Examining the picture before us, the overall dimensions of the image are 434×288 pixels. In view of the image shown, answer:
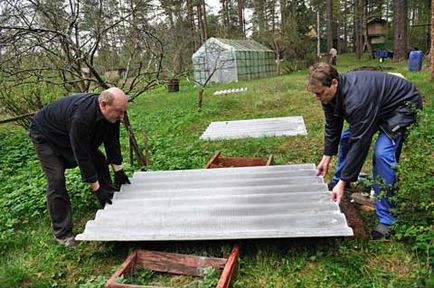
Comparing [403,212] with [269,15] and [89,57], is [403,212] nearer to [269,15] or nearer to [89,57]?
[89,57]

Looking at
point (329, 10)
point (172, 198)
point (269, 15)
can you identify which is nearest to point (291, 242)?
point (172, 198)

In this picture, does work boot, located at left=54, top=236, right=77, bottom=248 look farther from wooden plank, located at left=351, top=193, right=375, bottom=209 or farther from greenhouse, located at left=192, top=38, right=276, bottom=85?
greenhouse, located at left=192, top=38, right=276, bottom=85

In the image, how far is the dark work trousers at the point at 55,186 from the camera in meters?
3.34

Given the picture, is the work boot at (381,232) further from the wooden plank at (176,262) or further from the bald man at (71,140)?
the bald man at (71,140)

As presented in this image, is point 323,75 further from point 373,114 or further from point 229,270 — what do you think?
point 229,270

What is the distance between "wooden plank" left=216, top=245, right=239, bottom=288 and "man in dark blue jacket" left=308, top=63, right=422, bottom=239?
35.1 inches

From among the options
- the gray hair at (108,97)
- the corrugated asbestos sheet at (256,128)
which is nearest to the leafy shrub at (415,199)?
the gray hair at (108,97)

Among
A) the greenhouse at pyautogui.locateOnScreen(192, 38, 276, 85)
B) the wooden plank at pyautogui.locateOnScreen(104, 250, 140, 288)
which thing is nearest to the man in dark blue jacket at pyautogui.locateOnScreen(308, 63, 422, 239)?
the wooden plank at pyautogui.locateOnScreen(104, 250, 140, 288)

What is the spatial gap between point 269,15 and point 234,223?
32.8 m

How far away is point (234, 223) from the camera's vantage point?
9.45ft

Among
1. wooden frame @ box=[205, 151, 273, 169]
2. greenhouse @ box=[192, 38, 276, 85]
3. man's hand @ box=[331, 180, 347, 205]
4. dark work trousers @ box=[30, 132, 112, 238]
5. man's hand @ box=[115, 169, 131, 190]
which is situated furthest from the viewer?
greenhouse @ box=[192, 38, 276, 85]

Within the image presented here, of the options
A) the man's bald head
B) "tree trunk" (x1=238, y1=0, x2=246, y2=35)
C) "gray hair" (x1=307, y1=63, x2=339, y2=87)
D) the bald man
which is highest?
"tree trunk" (x1=238, y1=0, x2=246, y2=35)

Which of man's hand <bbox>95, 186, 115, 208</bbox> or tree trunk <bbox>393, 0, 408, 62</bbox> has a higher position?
tree trunk <bbox>393, 0, 408, 62</bbox>

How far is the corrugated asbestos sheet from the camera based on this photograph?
694 cm
